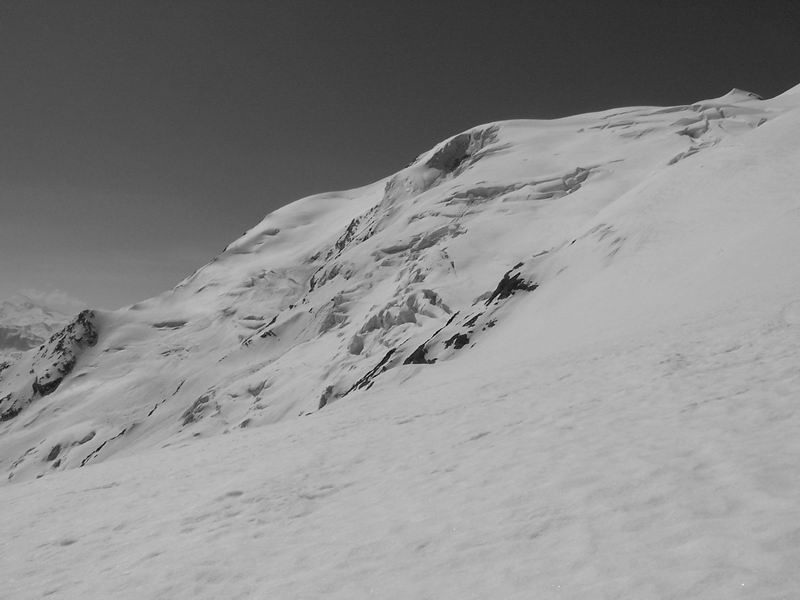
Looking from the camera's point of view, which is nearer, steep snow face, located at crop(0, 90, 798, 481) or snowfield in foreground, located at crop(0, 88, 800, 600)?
snowfield in foreground, located at crop(0, 88, 800, 600)

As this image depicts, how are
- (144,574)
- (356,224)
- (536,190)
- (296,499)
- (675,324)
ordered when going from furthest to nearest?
1. (356,224)
2. (536,190)
3. (675,324)
4. (296,499)
5. (144,574)

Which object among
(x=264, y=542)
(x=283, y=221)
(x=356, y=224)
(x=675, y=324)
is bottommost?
(x=675, y=324)

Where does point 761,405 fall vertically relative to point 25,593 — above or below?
below

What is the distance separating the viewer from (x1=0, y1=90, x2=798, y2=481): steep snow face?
82.6ft

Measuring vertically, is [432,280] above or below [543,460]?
above

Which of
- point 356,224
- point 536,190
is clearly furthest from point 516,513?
point 356,224

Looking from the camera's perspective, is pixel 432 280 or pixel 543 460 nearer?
pixel 543 460

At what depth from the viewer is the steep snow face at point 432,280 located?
2519 centimetres

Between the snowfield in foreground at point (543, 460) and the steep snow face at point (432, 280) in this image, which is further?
the steep snow face at point (432, 280)

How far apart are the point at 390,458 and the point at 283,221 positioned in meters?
143

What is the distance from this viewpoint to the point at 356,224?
104812 mm

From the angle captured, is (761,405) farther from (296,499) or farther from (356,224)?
(356,224)

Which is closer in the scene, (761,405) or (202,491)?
(761,405)

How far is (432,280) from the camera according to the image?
167 ft
